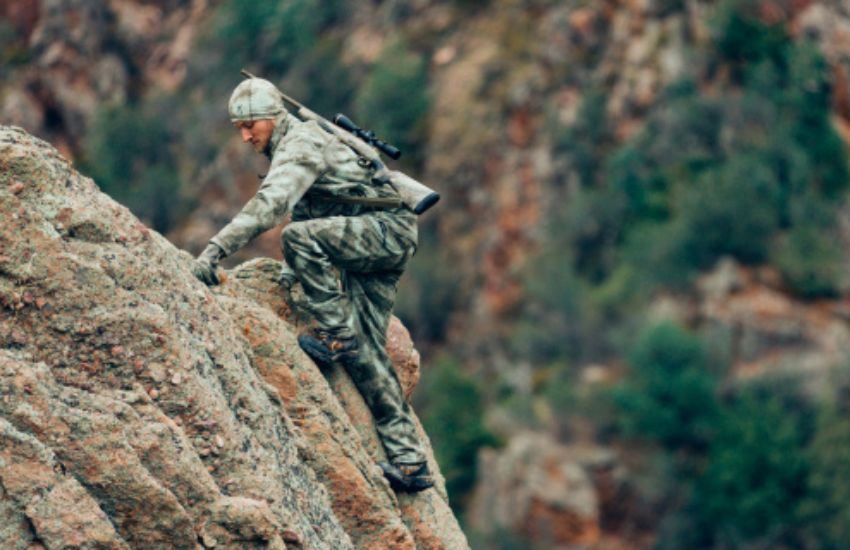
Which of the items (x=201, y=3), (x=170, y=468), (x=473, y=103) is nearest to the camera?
(x=170, y=468)

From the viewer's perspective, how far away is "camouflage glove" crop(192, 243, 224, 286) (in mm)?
11859

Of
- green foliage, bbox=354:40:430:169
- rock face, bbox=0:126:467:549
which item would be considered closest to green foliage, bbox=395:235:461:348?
green foliage, bbox=354:40:430:169

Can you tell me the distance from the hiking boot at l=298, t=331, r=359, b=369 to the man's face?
1.37 m

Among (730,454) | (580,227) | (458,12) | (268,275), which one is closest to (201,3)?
(458,12)

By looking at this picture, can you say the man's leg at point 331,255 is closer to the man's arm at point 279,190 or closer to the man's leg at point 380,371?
the man's leg at point 380,371

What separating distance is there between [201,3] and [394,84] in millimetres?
17759

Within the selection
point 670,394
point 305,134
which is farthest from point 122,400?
point 670,394

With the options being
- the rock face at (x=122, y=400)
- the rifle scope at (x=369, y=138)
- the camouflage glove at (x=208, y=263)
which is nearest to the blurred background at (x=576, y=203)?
the rifle scope at (x=369, y=138)

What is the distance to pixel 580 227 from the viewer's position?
3250 inches

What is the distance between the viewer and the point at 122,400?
9.95 m

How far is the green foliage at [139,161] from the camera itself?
86750 millimetres

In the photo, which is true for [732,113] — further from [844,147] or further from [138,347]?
[138,347]

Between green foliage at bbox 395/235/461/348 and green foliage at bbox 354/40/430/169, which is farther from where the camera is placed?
green foliage at bbox 354/40/430/169

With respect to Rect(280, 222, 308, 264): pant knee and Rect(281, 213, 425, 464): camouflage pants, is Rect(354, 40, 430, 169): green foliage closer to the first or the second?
Rect(281, 213, 425, 464): camouflage pants
